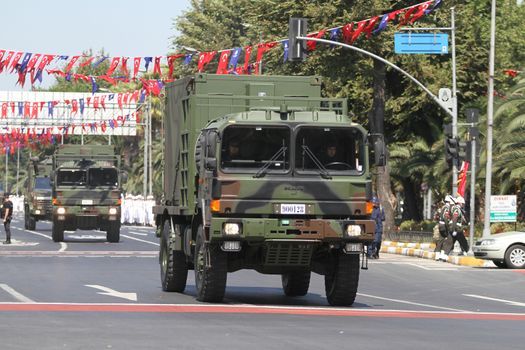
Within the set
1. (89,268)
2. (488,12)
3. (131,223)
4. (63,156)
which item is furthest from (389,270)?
(131,223)

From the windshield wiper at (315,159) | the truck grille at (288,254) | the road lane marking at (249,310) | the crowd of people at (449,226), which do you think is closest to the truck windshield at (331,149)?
the windshield wiper at (315,159)

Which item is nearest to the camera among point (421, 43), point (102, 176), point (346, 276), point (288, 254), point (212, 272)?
point (288, 254)

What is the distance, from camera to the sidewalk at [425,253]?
3959 centimetres

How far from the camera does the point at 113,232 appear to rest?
52125 mm

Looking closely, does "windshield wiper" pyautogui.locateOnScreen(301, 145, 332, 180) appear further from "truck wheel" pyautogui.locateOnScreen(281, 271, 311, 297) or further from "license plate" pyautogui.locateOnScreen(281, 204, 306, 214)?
"truck wheel" pyautogui.locateOnScreen(281, 271, 311, 297)

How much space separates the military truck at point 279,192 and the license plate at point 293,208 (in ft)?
0.05

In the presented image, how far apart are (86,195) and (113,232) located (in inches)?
67.2

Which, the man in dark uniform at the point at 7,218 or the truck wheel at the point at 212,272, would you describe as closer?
the truck wheel at the point at 212,272

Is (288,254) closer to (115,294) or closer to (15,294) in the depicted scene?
(115,294)

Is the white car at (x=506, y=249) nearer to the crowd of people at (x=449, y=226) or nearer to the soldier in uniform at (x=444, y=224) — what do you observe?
the crowd of people at (x=449, y=226)

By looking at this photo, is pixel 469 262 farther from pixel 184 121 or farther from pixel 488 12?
pixel 488 12

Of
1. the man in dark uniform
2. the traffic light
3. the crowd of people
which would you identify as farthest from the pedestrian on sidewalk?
the man in dark uniform

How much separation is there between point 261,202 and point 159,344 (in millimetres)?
6194

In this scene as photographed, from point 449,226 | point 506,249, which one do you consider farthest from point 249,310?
→ point 449,226
